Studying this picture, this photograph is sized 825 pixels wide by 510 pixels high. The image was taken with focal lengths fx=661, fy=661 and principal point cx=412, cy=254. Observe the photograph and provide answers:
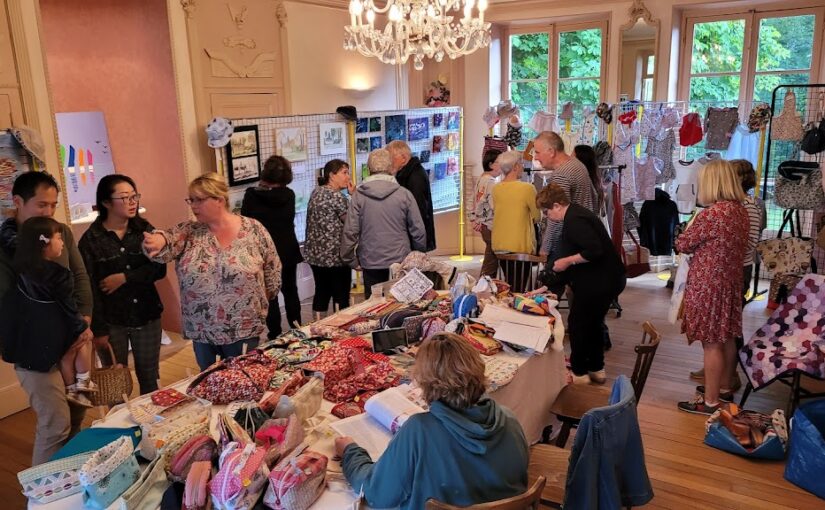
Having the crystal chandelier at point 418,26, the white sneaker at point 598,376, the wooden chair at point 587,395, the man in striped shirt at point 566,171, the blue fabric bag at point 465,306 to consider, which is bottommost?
the white sneaker at point 598,376

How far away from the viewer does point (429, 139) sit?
7.00m

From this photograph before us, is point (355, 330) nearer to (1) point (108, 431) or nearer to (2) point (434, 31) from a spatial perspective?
(1) point (108, 431)

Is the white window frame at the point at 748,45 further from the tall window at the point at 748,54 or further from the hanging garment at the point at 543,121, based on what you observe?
the hanging garment at the point at 543,121

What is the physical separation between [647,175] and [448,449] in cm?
516

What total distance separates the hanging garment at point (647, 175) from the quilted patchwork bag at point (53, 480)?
5541mm

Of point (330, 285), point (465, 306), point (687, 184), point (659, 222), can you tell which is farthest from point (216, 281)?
point (687, 184)

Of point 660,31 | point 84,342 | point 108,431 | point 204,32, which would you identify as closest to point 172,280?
point 204,32

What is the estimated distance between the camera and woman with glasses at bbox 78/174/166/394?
3074 mm

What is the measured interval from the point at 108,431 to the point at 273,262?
4.01ft

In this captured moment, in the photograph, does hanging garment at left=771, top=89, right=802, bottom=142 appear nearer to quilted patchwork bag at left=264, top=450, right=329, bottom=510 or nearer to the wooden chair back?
the wooden chair back

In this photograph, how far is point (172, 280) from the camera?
5.34 m

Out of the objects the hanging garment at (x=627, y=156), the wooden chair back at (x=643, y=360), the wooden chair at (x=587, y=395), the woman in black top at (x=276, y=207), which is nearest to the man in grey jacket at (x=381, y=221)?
the woman in black top at (x=276, y=207)

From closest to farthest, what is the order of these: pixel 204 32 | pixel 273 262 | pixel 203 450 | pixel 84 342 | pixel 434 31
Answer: pixel 203 450 < pixel 84 342 < pixel 273 262 < pixel 434 31 < pixel 204 32

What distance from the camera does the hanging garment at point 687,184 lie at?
6332 millimetres
